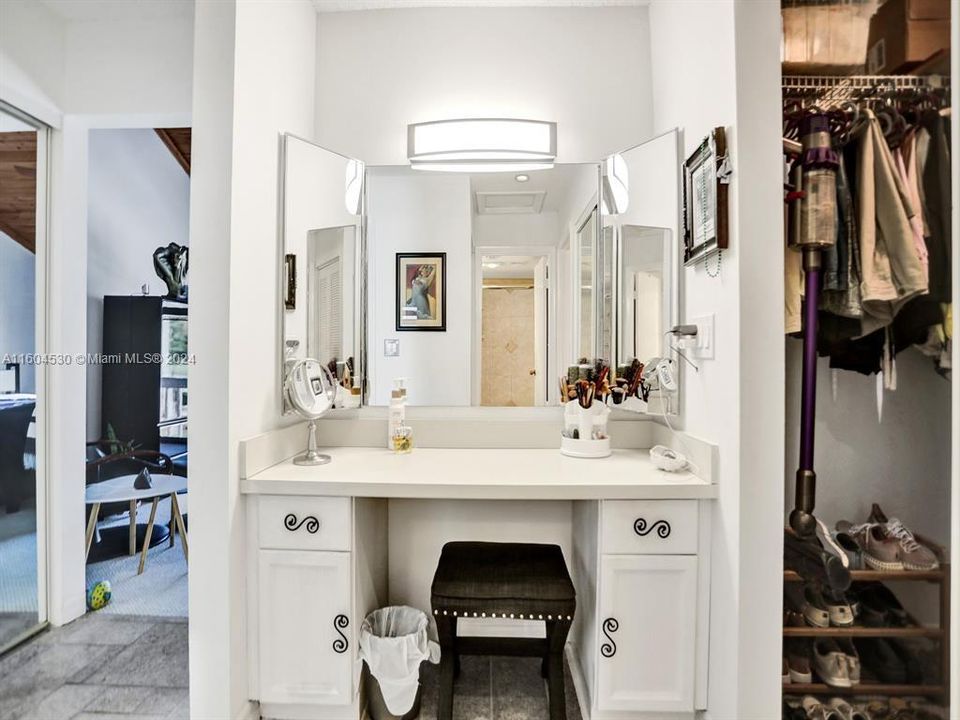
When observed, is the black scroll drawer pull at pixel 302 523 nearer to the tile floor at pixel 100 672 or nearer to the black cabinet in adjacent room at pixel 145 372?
the tile floor at pixel 100 672

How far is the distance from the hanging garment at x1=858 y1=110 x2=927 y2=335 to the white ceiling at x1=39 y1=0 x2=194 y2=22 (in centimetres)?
252

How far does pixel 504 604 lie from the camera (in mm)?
1467

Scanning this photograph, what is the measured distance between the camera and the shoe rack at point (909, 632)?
55.8 inches

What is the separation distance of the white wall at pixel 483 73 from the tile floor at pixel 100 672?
2122 mm

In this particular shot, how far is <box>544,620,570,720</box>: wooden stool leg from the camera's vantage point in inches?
58.2

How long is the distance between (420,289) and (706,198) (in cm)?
110

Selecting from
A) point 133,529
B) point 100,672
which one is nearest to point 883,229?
point 100,672

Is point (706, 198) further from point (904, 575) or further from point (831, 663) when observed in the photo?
point (831, 663)

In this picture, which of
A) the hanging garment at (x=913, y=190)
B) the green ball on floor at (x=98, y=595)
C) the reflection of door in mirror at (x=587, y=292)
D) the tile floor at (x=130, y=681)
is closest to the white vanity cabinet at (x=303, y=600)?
the tile floor at (x=130, y=681)

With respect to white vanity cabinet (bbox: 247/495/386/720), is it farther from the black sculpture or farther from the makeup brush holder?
the black sculpture

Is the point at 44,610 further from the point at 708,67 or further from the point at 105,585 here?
the point at 708,67

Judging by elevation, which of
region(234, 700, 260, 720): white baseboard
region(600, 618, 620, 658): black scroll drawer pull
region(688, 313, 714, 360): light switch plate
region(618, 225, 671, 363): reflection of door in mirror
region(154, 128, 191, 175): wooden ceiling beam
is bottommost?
region(234, 700, 260, 720): white baseboard

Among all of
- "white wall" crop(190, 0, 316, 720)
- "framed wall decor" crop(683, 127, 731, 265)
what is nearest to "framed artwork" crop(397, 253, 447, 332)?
"white wall" crop(190, 0, 316, 720)

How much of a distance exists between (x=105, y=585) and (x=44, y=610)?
222 millimetres
